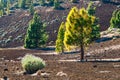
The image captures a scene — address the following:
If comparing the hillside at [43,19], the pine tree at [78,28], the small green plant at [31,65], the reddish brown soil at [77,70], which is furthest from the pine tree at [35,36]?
the small green plant at [31,65]

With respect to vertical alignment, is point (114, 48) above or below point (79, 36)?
below

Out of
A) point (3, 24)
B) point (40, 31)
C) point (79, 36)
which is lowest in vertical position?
point (3, 24)

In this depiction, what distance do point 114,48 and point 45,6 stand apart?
123m

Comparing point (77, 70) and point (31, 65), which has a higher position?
point (31, 65)

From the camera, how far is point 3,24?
172500 millimetres

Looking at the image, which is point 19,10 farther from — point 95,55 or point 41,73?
point 41,73

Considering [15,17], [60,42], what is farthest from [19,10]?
[60,42]

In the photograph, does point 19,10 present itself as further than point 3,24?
Yes

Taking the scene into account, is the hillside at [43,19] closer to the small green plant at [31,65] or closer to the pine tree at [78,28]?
the pine tree at [78,28]

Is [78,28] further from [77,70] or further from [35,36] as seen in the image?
[35,36]

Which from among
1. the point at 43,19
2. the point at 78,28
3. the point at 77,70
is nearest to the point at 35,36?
the point at 78,28

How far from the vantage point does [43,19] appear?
Result: 541 feet

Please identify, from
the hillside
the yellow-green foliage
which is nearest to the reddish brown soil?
the yellow-green foliage

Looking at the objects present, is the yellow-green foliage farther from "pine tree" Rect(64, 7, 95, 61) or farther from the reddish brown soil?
the reddish brown soil
